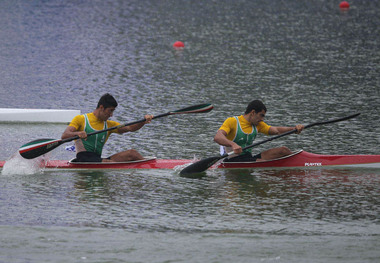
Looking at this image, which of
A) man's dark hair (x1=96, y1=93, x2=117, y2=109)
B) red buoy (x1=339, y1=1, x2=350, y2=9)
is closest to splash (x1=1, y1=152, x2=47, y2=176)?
man's dark hair (x1=96, y1=93, x2=117, y2=109)

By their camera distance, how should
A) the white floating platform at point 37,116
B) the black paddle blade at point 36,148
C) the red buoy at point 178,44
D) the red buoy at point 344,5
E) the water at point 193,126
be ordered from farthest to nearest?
the red buoy at point 344,5
the red buoy at point 178,44
the white floating platform at point 37,116
the black paddle blade at point 36,148
the water at point 193,126

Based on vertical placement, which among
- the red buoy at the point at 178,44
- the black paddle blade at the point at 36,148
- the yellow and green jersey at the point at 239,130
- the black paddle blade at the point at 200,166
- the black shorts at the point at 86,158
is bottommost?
the black paddle blade at the point at 200,166

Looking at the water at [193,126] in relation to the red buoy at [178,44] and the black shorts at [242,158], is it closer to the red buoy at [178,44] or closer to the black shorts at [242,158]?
the black shorts at [242,158]

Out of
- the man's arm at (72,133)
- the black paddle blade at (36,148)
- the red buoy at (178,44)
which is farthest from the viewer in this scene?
the red buoy at (178,44)

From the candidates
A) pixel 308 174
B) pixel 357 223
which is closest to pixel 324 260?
pixel 357 223

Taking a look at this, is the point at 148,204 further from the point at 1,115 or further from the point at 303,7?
the point at 303,7

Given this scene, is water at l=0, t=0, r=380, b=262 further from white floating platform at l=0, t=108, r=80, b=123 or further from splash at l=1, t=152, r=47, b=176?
white floating platform at l=0, t=108, r=80, b=123

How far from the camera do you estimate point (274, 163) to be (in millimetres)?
13250

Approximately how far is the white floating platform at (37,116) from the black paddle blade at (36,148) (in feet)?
14.7

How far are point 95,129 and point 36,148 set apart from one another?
1.03m

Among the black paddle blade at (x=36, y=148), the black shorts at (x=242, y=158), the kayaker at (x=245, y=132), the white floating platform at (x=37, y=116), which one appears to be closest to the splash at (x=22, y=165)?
the black paddle blade at (x=36, y=148)

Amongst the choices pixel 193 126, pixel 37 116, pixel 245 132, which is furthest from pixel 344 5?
pixel 245 132

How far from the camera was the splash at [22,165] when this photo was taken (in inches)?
500

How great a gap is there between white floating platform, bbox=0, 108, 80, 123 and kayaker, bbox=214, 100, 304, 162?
5507 mm
